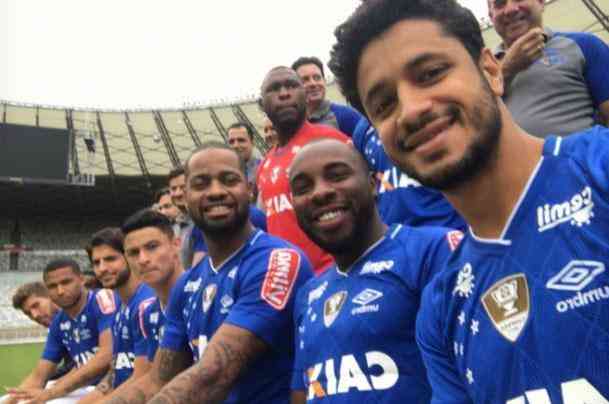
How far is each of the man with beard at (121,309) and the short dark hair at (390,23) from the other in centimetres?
348

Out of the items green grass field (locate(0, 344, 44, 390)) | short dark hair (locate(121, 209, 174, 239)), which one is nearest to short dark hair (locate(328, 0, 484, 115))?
short dark hair (locate(121, 209, 174, 239))

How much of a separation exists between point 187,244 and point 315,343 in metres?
3.11

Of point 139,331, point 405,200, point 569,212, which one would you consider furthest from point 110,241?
point 569,212

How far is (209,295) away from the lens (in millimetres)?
2867

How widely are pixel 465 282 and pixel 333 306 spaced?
2.75 feet

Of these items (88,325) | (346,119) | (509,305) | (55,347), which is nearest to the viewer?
(509,305)

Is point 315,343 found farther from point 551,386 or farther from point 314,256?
point 314,256

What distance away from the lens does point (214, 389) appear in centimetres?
238

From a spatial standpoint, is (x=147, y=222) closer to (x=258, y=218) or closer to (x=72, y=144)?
(x=258, y=218)

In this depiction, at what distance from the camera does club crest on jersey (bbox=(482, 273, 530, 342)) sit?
114cm

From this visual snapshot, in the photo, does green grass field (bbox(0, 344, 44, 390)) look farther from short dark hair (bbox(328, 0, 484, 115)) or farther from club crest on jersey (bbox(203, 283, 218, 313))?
short dark hair (bbox(328, 0, 484, 115))

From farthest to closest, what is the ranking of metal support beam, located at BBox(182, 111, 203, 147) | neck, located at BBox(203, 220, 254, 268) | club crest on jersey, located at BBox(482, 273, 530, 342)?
metal support beam, located at BBox(182, 111, 203, 147) < neck, located at BBox(203, 220, 254, 268) < club crest on jersey, located at BBox(482, 273, 530, 342)

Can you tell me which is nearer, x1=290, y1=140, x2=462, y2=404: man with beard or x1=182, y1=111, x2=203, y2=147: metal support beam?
x1=290, y1=140, x2=462, y2=404: man with beard

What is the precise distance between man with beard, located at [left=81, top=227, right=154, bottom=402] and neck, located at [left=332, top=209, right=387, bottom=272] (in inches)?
104
